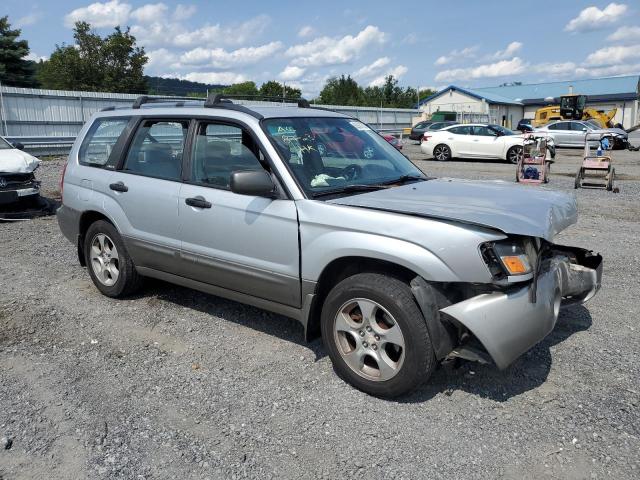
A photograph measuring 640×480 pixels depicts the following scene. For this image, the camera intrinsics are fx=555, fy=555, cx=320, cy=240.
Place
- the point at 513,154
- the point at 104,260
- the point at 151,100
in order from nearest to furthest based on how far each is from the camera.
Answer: the point at 104,260 → the point at 151,100 → the point at 513,154

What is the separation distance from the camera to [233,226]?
4.13 meters

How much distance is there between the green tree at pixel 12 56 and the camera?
42.8m

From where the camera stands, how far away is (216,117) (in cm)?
445

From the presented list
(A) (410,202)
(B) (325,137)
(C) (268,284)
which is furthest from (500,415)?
(B) (325,137)

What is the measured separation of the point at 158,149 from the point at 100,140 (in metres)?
0.99

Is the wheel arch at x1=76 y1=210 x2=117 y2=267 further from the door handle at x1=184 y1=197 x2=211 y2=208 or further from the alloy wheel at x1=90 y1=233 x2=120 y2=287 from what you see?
the door handle at x1=184 y1=197 x2=211 y2=208

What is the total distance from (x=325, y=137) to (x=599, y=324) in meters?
2.77

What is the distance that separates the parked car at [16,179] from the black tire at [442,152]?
15.9 meters

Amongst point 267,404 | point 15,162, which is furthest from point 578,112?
point 267,404

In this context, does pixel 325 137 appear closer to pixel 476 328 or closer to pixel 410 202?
pixel 410 202

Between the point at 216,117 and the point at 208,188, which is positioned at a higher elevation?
the point at 216,117

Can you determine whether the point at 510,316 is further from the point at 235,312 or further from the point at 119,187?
the point at 119,187

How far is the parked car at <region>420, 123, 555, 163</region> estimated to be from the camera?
2053cm

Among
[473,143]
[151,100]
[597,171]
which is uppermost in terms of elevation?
[151,100]
